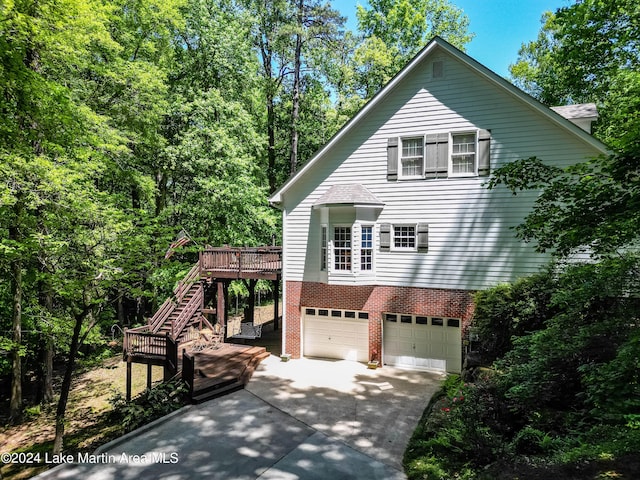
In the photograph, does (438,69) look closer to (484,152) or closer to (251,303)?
(484,152)

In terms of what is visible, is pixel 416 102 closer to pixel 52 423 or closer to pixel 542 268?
pixel 542 268

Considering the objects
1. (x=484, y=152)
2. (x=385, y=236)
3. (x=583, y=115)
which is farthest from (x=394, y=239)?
(x=583, y=115)

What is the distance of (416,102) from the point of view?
11.8m

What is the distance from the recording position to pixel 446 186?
1146cm

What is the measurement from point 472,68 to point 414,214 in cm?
480

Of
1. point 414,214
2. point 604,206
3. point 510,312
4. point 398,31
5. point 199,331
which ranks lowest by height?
point 199,331

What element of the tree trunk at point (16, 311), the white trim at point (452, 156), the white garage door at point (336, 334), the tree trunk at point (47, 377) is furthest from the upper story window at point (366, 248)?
→ the tree trunk at point (47, 377)

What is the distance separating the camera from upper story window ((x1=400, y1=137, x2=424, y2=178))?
11852mm

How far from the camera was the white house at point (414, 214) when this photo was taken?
10.8m

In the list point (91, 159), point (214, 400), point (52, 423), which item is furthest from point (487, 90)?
point (52, 423)

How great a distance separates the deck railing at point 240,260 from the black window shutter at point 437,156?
6.63 m

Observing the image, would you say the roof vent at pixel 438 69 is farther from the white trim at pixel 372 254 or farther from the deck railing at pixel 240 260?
the deck railing at pixel 240 260

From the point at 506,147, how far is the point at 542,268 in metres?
3.77

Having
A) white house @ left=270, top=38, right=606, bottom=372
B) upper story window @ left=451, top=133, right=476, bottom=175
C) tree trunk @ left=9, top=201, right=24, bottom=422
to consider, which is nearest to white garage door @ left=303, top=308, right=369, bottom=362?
white house @ left=270, top=38, right=606, bottom=372
